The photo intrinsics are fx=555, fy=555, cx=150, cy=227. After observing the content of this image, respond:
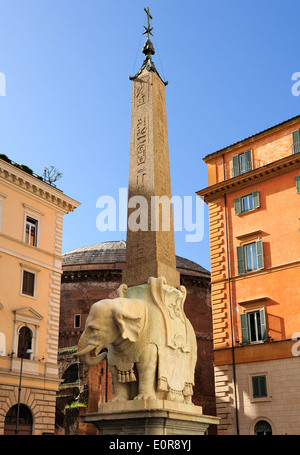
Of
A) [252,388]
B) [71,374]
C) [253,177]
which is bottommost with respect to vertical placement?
[252,388]

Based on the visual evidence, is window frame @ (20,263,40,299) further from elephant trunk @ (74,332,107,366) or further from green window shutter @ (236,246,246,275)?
elephant trunk @ (74,332,107,366)

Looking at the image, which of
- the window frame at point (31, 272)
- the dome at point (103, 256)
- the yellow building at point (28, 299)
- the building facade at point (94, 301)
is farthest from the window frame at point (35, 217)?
the dome at point (103, 256)

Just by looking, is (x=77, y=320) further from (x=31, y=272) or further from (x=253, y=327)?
(x=253, y=327)

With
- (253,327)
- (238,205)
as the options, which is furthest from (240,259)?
(253,327)

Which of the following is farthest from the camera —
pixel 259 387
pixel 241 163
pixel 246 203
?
pixel 241 163

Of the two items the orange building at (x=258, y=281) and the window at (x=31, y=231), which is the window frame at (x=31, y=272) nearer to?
the window at (x=31, y=231)

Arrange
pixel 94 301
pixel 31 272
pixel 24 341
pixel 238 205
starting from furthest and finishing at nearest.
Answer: pixel 94 301 → pixel 31 272 → pixel 238 205 → pixel 24 341

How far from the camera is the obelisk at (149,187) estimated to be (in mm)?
8130

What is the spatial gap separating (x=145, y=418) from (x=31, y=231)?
16345 millimetres

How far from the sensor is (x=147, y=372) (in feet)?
22.9

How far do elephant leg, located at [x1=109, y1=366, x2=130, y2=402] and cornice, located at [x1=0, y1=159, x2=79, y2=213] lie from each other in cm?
1499

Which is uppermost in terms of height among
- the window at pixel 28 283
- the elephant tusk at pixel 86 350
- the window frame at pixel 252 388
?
the window at pixel 28 283

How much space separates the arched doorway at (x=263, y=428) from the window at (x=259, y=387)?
0.84 metres

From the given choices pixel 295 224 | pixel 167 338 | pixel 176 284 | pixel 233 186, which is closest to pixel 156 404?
pixel 167 338
